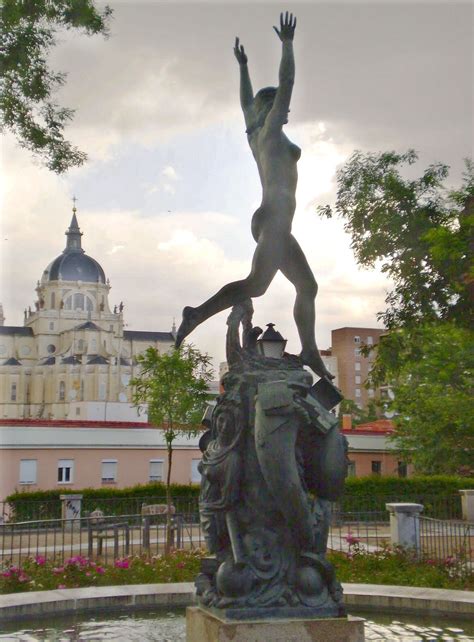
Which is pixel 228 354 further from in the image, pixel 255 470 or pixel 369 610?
pixel 369 610

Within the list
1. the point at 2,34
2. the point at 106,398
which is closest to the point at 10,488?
the point at 2,34

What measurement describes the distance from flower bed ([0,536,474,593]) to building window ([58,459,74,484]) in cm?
2213

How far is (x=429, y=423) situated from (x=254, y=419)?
88.5 ft

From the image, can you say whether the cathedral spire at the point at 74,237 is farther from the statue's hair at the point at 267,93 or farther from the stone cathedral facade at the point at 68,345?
the statue's hair at the point at 267,93

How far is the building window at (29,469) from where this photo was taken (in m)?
33.3

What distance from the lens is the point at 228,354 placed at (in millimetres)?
7355

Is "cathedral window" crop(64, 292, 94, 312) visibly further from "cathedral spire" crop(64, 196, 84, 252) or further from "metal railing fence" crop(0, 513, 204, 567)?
"metal railing fence" crop(0, 513, 204, 567)

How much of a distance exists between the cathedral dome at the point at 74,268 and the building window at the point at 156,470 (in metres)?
103

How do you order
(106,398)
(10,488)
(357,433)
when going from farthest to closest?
1. (106,398)
2. (357,433)
3. (10,488)

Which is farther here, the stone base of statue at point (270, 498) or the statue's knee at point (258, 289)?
the statue's knee at point (258, 289)

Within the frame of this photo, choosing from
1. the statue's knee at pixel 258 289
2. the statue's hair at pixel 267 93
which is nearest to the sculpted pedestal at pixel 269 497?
the statue's knee at pixel 258 289

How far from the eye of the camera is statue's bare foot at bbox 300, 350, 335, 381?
7.67m

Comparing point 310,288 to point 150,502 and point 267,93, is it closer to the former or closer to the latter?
point 267,93

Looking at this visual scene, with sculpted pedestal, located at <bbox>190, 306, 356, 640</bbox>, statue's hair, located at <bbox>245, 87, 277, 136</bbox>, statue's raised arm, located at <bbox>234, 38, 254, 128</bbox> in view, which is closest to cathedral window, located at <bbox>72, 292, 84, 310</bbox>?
statue's raised arm, located at <bbox>234, 38, 254, 128</bbox>
